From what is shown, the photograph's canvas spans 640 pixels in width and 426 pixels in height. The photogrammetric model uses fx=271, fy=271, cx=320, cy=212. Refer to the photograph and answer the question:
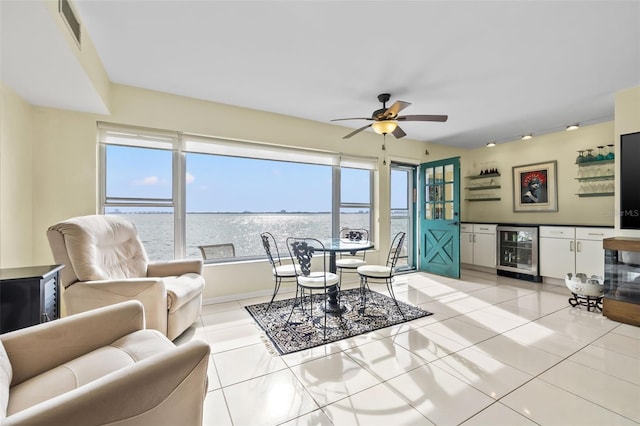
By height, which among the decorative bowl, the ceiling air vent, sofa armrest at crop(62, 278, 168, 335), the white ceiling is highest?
the white ceiling

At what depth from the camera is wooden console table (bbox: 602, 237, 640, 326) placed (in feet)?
8.96

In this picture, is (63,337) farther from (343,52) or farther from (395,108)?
(395,108)

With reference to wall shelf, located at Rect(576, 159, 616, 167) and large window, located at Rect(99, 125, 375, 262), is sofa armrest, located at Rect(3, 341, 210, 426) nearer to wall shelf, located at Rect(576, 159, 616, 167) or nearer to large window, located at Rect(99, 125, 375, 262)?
large window, located at Rect(99, 125, 375, 262)

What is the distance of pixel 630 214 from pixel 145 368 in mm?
4512

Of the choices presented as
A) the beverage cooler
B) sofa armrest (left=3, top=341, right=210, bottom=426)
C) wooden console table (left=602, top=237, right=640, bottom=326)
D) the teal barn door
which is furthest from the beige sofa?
the beverage cooler

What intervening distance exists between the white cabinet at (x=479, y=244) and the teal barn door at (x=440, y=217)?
2.75ft

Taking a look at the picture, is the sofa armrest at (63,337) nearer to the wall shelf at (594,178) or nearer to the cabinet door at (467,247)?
the cabinet door at (467,247)

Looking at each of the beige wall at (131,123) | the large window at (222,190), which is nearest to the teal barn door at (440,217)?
the large window at (222,190)

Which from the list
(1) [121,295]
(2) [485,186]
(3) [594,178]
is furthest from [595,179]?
(1) [121,295]

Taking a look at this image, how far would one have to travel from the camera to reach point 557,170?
4586 millimetres

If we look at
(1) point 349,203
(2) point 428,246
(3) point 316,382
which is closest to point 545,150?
(2) point 428,246

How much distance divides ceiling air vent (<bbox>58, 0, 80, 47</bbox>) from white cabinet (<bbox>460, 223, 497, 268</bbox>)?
5.96 metres

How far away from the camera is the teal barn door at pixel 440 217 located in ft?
15.4

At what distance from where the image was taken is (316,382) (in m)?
1.84
